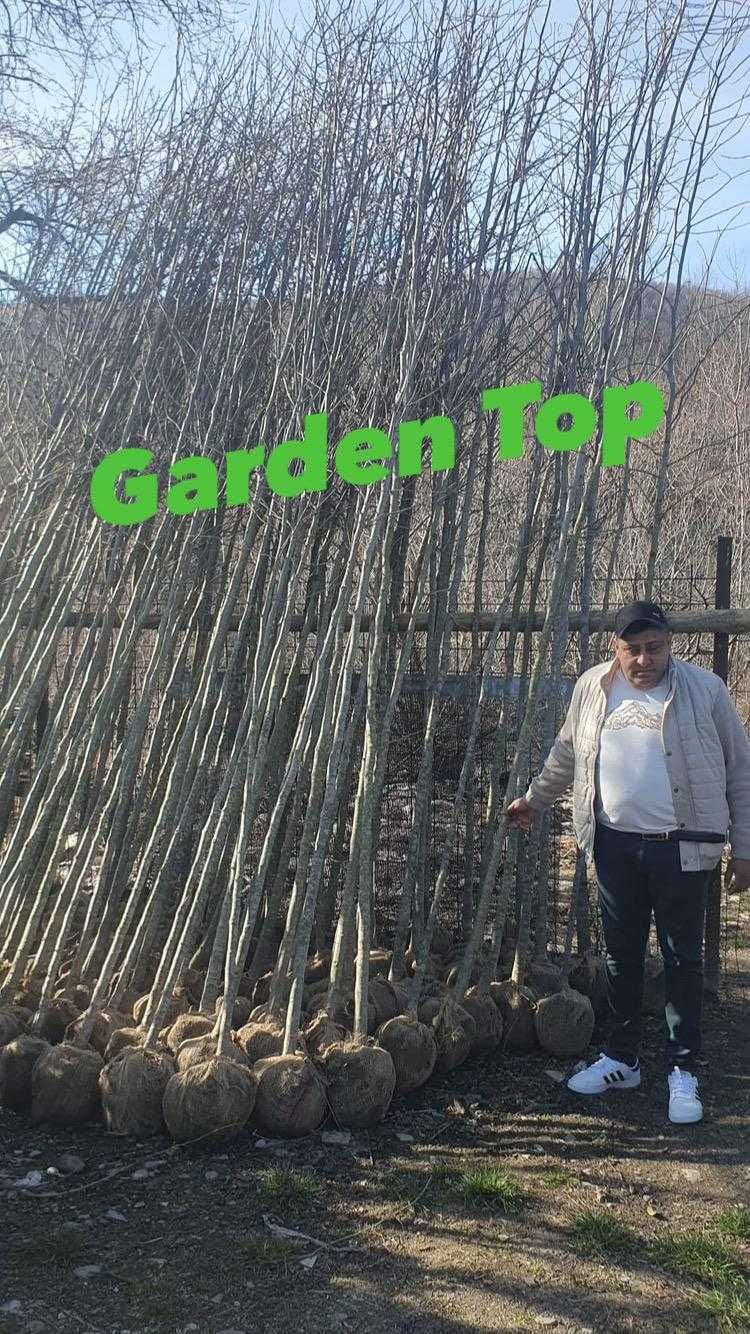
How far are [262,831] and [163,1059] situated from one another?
1876mm

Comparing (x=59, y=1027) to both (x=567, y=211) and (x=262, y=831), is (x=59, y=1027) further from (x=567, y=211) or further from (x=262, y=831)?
(x=567, y=211)

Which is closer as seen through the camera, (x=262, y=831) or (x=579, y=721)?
(x=579, y=721)

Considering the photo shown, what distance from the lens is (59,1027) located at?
349 cm

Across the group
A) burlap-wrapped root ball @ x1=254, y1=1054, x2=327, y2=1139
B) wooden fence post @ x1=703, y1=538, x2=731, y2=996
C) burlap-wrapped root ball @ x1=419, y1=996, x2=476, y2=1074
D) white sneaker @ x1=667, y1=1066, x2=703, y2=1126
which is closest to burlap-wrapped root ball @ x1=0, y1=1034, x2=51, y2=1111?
burlap-wrapped root ball @ x1=254, y1=1054, x2=327, y2=1139

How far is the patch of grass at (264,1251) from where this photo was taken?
242 centimetres

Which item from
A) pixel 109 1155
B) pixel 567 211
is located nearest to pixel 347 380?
pixel 567 211

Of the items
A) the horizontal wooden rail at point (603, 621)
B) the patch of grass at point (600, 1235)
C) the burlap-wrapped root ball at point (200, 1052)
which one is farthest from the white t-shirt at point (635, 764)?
the burlap-wrapped root ball at point (200, 1052)

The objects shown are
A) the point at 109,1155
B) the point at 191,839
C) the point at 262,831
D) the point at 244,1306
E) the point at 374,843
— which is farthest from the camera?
the point at 262,831

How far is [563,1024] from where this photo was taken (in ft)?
11.6

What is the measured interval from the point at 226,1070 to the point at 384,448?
2.00m

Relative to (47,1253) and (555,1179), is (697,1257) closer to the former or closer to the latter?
(555,1179)

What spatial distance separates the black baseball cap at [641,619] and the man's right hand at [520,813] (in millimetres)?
731

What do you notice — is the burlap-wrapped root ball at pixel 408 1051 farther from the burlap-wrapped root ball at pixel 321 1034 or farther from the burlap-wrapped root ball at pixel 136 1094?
the burlap-wrapped root ball at pixel 136 1094

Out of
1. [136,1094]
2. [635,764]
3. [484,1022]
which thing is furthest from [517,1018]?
[136,1094]
